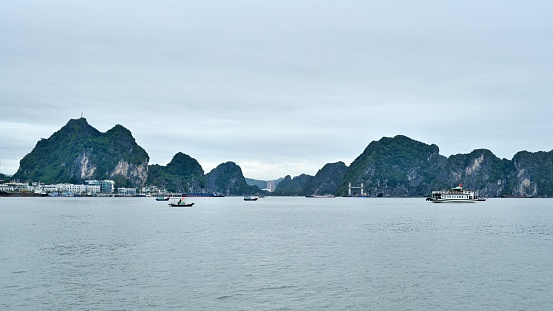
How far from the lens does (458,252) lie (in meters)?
66.4

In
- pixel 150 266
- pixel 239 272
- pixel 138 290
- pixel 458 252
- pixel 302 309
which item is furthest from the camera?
pixel 458 252

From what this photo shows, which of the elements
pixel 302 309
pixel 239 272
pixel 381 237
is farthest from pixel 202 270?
pixel 381 237

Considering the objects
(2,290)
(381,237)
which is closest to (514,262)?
(381,237)

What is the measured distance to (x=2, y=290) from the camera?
1624 inches

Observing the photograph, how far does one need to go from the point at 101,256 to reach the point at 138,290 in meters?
21.2

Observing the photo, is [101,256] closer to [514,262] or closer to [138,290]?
[138,290]

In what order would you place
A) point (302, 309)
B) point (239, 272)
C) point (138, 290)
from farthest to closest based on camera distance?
point (239, 272) → point (138, 290) → point (302, 309)

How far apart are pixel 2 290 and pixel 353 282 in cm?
3009

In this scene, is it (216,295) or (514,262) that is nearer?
(216,295)

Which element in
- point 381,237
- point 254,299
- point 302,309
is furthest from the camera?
point 381,237

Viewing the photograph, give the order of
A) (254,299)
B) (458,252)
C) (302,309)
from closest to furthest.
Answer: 1. (302,309)
2. (254,299)
3. (458,252)

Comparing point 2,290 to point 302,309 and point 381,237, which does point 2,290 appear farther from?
point 381,237

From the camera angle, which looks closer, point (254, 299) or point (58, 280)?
point (254, 299)

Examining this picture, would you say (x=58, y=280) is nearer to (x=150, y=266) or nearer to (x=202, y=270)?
(x=150, y=266)
